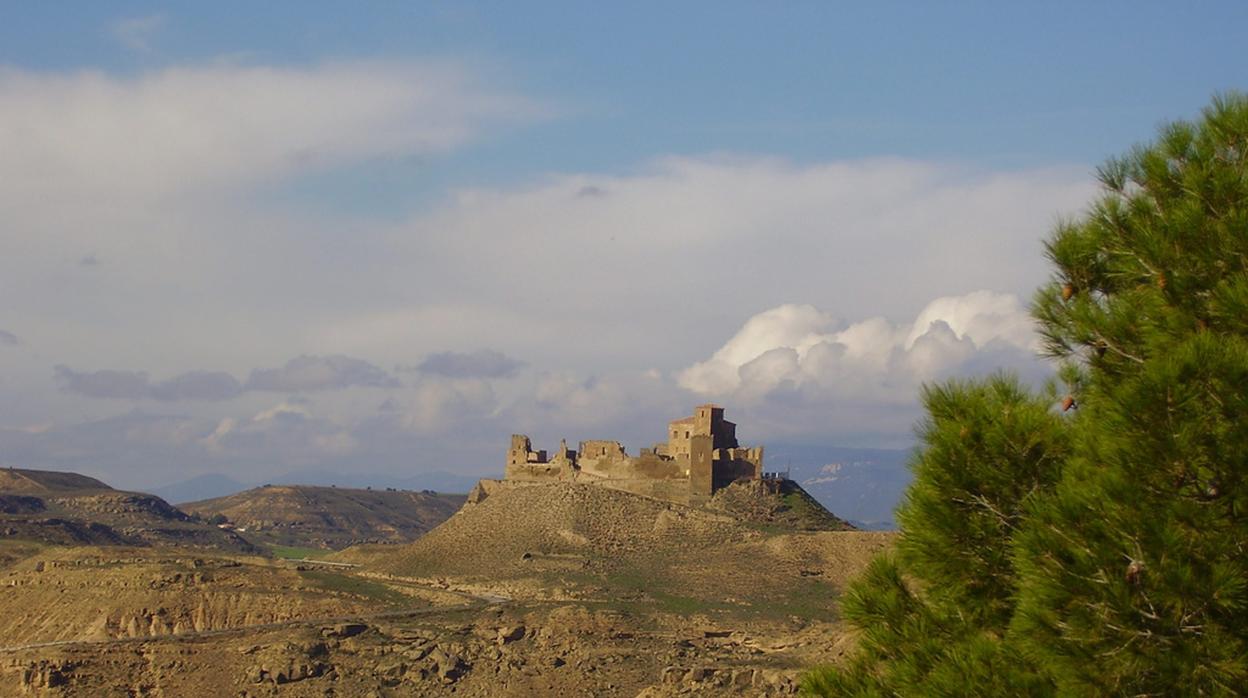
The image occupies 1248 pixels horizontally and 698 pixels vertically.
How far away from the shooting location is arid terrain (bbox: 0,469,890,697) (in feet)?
236

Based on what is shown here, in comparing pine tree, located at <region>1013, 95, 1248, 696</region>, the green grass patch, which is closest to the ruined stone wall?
the green grass patch

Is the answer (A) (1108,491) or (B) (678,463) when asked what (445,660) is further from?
(A) (1108,491)

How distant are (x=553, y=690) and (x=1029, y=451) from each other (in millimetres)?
57729

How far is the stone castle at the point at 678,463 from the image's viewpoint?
95.2m

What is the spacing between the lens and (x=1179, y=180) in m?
15.7

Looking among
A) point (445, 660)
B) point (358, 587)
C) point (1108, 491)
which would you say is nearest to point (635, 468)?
point (358, 587)

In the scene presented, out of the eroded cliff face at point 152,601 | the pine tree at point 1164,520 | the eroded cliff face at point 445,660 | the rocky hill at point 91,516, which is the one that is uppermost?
the rocky hill at point 91,516

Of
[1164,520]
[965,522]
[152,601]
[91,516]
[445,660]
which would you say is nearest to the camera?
[1164,520]

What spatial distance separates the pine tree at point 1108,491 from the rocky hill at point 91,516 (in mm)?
126609

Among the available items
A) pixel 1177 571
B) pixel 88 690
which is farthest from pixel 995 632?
pixel 88 690

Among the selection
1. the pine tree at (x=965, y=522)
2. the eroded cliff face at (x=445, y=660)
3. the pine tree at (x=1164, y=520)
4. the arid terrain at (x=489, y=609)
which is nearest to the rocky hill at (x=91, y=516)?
the arid terrain at (x=489, y=609)

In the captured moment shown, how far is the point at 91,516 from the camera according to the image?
171m

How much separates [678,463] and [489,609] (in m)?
18.5

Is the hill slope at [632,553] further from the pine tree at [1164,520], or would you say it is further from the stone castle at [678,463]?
the pine tree at [1164,520]
